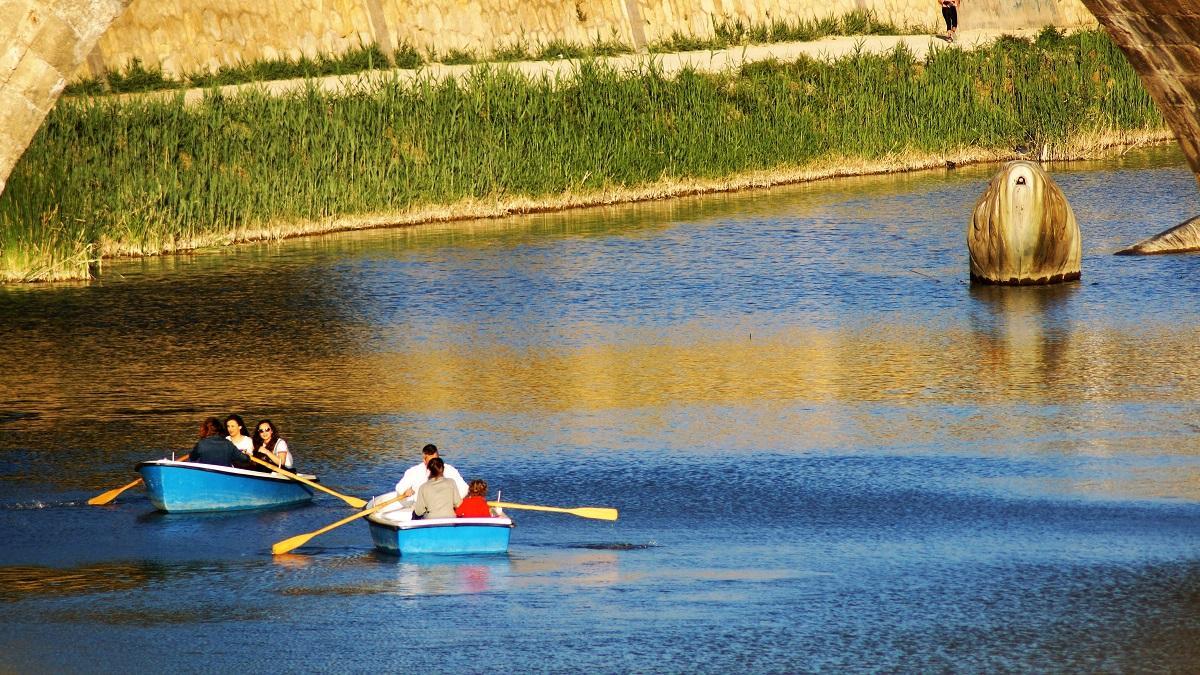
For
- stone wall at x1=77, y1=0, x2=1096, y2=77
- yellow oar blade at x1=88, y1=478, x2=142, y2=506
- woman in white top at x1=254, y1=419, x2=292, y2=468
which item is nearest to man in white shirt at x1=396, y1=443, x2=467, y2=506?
woman in white top at x1=254, y1=419, x2=292, y2=468

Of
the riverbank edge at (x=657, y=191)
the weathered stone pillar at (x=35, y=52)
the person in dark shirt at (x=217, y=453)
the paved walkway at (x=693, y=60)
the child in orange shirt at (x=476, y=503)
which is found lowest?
the child in orange shirt at (x=476, y=503)

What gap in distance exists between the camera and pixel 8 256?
1208 inches

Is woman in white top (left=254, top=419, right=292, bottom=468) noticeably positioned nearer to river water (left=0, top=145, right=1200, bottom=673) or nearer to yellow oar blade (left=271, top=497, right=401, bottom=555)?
river water (left=0, top=145, right=1200, bottom=673)

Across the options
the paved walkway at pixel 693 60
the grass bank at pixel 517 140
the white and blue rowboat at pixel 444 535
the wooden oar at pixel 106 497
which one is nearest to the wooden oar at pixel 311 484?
the wooden oar at pixel 106 497

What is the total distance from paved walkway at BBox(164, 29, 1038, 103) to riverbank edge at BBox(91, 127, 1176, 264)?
2.91 metres

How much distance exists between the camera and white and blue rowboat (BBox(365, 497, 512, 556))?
1459 cm

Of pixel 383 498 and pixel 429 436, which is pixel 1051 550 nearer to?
pixel 383 498

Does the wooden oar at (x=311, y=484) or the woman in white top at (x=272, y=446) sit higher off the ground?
the woman in white top at (x=272, y=446)

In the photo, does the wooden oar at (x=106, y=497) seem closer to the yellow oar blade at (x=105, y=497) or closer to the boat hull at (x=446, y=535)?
the yellow oar blade at (x=105, y=497)

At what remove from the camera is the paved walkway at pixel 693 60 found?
41219mm

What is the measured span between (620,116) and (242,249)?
9.85 m

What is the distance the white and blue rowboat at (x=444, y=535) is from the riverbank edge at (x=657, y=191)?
17953mm

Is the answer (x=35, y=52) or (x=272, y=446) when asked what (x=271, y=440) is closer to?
(x=272, y=446)

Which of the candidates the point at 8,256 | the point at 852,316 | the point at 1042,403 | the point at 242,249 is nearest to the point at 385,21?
the point at 242,249
